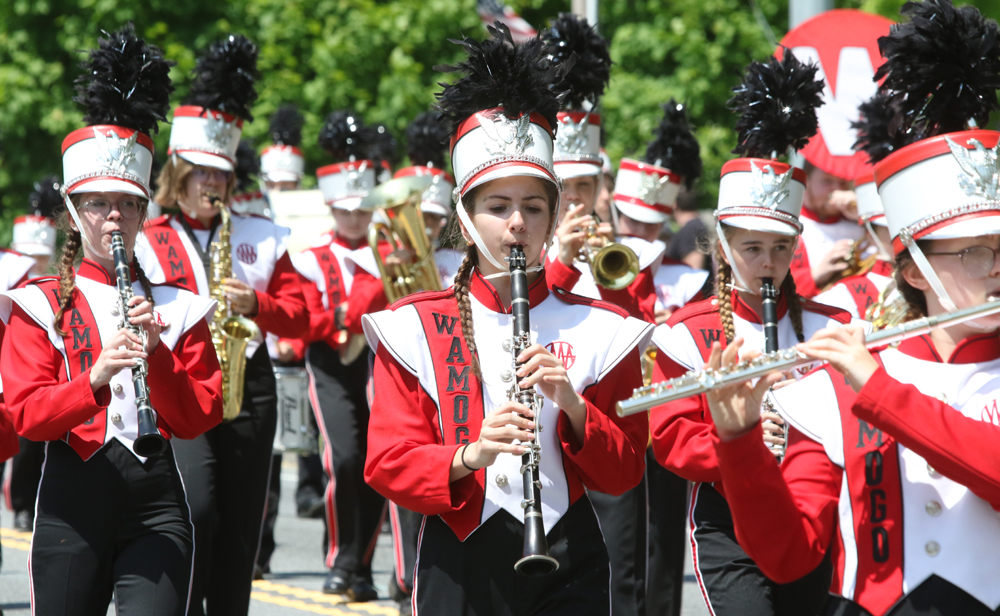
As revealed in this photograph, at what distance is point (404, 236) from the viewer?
7.82 m

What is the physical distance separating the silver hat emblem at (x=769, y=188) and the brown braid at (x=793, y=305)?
0.97 feet

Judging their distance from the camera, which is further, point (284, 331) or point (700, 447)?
point (284, 331)

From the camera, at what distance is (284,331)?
6477 millimetres

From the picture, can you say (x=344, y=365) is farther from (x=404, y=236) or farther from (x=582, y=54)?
(x=582, y=54)

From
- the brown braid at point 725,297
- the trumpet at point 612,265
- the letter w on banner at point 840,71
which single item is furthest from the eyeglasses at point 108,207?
the letter w on banner at point 840,71

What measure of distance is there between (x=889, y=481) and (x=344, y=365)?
5.48 meters

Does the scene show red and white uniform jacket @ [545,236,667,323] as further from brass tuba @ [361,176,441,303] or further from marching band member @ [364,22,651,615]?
marching band member @ [364,22,651,615]

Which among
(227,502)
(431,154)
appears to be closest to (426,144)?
(431,154)

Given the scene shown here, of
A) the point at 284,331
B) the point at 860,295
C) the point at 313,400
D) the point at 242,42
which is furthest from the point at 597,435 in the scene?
the point at 313,400

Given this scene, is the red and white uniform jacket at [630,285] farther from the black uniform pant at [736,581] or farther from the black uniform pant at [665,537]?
the black uniform pant at [736,581]

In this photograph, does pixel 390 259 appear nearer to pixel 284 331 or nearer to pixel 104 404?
pixel 284 331

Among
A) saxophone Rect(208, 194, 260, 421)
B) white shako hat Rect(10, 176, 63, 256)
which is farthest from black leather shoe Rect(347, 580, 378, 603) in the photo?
white shako hat Rect(10, 176, 63, 256)

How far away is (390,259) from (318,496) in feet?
11.8

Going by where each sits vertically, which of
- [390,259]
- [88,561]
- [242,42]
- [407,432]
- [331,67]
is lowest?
[88,561]
